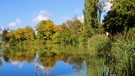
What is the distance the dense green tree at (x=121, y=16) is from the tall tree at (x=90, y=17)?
5.00 m

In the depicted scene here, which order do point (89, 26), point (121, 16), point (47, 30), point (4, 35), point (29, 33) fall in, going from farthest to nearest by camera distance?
point (4, 35) → point (29, 33) → point (47, 30) → point (89, 26) → point (121, 16)

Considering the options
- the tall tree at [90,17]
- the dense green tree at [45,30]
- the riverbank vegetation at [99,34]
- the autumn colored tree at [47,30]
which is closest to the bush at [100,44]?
the riverbank vegetation at [99,34]

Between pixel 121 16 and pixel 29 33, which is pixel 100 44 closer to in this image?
pixel 121 16

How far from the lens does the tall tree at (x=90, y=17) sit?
33938mm

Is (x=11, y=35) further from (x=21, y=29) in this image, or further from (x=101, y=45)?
(x=101, y=45)

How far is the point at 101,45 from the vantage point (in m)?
18.0

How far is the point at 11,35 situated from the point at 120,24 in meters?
40.5

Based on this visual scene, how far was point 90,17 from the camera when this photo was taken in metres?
33.9

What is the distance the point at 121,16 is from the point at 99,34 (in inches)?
228

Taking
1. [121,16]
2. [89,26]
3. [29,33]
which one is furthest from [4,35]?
[121,16]

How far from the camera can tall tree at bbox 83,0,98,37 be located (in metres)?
33.9

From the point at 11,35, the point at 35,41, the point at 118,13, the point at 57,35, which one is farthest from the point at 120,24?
the point at 11,35

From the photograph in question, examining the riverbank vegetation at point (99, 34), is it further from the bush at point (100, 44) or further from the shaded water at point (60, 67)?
the shaded water at point (60, 67)

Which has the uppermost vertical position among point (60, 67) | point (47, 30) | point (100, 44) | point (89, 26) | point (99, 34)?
point (47, 30)
